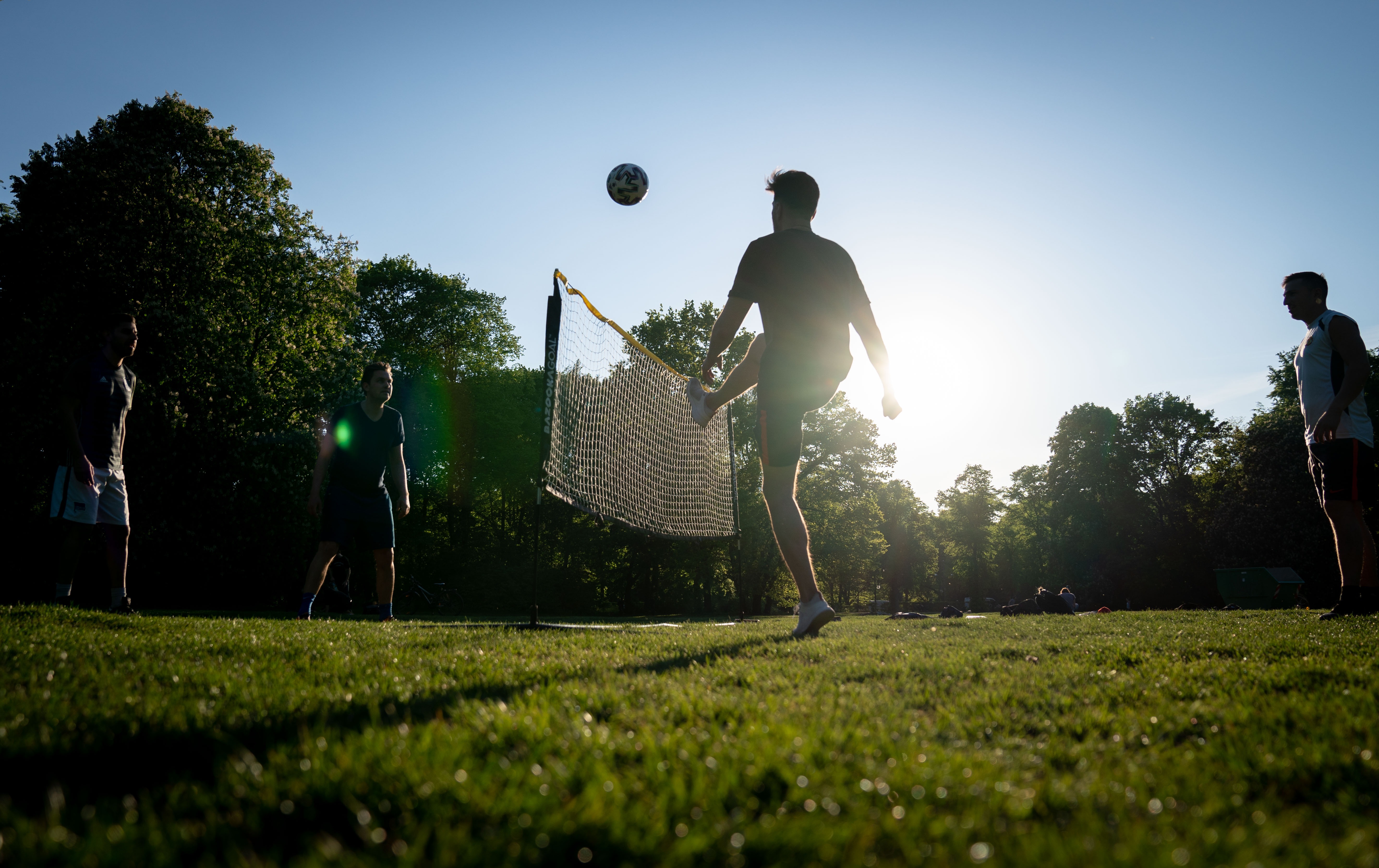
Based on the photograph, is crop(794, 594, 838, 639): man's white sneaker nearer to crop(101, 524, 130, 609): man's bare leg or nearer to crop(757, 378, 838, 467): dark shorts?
crop(757, 378, 838, 467): dark shorts

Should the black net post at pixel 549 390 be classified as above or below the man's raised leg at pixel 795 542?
above

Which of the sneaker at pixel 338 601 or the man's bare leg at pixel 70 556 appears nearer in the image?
the man's bare leg at pixel 70 556

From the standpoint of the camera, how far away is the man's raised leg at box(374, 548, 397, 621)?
7.70 m

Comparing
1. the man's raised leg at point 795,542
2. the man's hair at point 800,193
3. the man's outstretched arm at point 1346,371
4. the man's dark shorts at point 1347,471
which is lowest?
the man's raised leg at point 795,542

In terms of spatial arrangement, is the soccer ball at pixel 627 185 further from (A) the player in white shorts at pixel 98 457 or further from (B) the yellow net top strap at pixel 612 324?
(A) the player in white shorts at pixel 98 457

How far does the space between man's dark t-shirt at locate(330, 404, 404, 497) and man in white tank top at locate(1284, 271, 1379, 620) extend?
8839mm

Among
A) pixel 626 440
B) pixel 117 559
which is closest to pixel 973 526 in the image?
pixel 626 440

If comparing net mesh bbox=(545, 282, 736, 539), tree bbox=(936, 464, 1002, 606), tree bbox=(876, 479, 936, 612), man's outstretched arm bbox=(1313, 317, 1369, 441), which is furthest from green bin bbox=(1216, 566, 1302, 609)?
tree bbox=(936, 464, 1002, 606)

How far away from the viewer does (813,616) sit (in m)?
5.16

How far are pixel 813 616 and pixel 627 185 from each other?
739cm

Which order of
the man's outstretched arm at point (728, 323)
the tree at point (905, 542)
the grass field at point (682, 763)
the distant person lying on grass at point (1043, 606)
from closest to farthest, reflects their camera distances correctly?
the grass field at point (682, 763) < the man's outstretched arm at point (728, 323) < the distant person lying on grass at point (1043, 606) < the tree at point (905, 542)

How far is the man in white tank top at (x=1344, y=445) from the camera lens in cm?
640

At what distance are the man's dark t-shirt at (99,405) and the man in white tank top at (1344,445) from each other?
1107 centimetres

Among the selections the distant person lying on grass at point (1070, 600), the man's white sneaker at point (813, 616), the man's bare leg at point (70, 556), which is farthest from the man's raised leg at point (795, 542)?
the distant person lying on grass at point (1070, 600)
